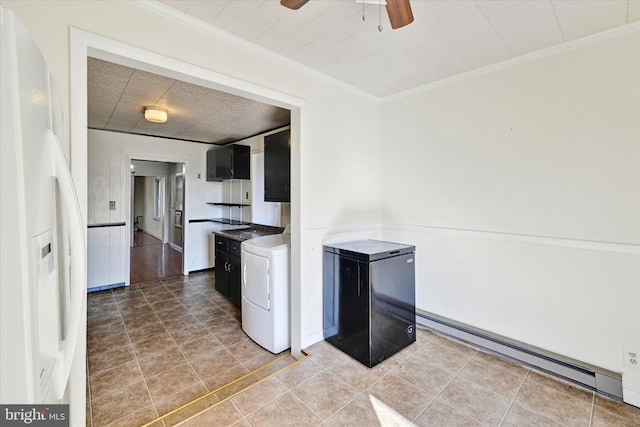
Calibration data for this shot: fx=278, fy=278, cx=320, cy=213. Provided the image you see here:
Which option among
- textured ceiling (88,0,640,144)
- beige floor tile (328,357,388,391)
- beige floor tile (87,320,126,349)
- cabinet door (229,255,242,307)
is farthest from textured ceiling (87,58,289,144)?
beige floor tile (328,357,388,391)

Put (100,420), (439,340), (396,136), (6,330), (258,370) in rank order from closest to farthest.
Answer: (6,330) → (100,420) → (258,370) → (439,340) → (396,136)

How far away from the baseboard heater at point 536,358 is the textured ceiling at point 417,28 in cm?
227

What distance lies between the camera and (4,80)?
0.51 metres

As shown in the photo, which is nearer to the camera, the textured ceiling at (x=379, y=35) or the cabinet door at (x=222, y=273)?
the textured ceiling at (x=379, y=35)

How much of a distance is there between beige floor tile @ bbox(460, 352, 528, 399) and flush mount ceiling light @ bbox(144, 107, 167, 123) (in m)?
3.83

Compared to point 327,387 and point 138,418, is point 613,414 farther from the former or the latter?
point 138,418

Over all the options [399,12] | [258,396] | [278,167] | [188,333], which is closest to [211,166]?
[278,167]

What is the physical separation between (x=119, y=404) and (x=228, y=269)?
188cm

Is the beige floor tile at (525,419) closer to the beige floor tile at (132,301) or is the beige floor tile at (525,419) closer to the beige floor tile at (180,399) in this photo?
the beige floor tile at (180,399)

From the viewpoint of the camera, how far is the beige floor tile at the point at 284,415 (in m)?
1.61

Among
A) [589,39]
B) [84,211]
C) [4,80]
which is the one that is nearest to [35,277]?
[4,80]

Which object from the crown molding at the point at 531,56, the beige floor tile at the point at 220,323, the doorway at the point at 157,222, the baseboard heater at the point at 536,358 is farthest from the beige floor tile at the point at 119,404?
the crown molding at the point at 531,56

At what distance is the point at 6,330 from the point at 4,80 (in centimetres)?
46

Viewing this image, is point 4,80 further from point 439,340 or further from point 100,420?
point 439,340
